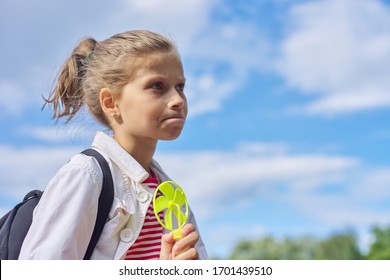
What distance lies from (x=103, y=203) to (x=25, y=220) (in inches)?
15.9

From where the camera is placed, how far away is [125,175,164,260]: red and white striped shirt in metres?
3.34

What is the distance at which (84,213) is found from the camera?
10.2ft

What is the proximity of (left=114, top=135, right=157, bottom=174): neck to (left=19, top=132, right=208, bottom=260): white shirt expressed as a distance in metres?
0.07

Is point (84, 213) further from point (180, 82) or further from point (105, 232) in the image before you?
point (180, 82)

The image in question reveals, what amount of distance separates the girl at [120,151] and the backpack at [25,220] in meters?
0.04

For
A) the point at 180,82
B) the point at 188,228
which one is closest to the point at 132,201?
the point at 188,228

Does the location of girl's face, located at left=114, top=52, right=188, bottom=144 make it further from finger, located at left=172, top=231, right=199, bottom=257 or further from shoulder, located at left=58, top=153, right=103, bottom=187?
finger, located at left=172, top=231, right=199, bottom=257

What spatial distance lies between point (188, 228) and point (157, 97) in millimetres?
770

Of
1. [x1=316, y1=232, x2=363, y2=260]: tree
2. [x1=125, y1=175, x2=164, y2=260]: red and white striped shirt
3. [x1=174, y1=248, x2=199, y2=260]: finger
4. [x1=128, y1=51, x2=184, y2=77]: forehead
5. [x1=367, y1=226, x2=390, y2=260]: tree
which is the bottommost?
[x1=174, y1=248, x2=199, y2=260]: finger

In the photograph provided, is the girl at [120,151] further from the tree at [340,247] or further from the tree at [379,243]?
the tree at [340,247]

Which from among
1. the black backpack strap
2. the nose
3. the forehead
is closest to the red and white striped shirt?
the black backpack strap

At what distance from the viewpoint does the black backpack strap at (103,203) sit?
3.16 meters

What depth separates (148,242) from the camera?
3389mm

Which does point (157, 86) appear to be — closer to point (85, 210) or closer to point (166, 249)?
point (85, 210)
